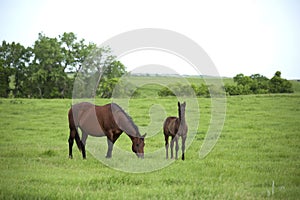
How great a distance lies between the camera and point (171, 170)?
9.95 m

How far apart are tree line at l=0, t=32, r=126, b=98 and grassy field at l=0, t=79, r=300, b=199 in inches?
1306

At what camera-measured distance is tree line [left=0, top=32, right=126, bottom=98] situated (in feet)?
178

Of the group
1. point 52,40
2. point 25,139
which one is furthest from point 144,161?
point 52,40

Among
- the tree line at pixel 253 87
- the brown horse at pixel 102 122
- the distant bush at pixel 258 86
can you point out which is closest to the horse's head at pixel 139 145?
the brown horse at pixel 102 122

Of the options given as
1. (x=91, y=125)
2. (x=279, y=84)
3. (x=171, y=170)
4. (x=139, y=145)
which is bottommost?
(x=171, y=170)

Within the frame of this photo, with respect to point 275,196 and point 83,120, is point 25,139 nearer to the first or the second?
point 83,120

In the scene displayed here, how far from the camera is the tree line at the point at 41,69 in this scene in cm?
5434

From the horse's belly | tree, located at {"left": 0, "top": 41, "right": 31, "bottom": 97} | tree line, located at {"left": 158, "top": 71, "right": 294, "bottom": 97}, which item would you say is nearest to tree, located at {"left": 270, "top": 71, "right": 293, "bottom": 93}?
tree line, located at {"left": 158, "top": 71, "right": 294, "bottom": 97}

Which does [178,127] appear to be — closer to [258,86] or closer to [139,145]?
[139,145]

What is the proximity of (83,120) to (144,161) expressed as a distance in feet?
10.0

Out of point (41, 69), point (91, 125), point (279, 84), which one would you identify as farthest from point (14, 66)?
point (91, 125)

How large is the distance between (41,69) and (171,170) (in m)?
48.4

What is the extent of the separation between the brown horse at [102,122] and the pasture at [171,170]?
2.44ft

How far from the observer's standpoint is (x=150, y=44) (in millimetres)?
13703
